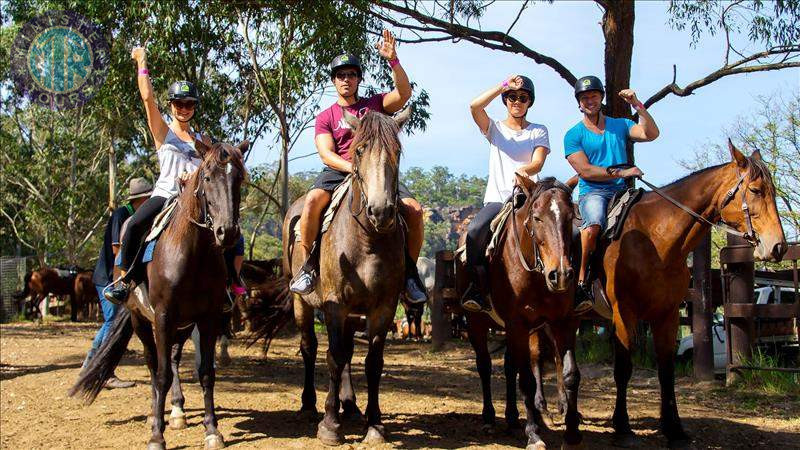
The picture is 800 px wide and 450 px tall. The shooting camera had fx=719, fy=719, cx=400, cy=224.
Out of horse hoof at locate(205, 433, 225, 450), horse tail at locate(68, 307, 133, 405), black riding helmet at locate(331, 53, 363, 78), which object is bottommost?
horse hoof at locate(205, 433, 225, 450)

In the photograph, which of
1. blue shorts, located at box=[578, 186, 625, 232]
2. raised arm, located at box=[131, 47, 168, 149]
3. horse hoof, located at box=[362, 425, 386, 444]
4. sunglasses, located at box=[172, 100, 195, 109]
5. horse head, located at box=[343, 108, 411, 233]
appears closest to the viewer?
horse head, located at box=[343, 108, 411, 233]

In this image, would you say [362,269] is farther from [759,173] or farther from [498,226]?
[759,173]

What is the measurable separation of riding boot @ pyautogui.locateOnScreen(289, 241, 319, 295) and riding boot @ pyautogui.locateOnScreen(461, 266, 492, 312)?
4.77 feet

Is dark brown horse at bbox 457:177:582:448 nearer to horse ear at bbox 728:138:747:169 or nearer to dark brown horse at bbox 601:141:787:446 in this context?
dark brown horse at bbox 601:141:787:446

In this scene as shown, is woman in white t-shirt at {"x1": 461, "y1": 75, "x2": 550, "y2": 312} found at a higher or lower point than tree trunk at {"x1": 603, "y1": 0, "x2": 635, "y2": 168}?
lower

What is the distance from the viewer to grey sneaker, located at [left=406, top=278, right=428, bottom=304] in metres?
6.37

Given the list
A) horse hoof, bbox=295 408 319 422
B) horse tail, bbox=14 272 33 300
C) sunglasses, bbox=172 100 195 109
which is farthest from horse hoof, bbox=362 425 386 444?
horse tail, bbox=14 272 33 300

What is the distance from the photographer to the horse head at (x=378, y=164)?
5.49m

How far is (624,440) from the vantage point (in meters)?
6.29

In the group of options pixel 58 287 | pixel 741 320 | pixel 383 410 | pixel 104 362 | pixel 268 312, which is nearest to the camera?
Result: pixel 104 362

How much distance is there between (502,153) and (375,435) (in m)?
2.84

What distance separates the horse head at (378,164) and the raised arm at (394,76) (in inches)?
22.7

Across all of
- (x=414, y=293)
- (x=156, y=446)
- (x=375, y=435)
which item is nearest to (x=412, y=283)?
(x=414, y=293)

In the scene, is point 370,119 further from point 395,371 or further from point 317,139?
point 395,371
